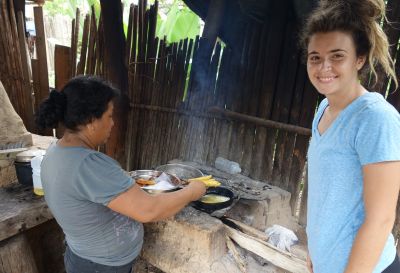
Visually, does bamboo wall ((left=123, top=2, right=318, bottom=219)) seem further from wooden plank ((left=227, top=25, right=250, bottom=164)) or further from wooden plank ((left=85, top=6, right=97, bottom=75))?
wooden plank ((left=85, top=6, right=97, bottom=75))

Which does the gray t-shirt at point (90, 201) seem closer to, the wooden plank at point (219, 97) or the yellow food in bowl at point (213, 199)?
the yellow food in bowl at point (213, 199)

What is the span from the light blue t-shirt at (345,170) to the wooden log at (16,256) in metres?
2.18

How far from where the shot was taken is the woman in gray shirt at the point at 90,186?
5.30ft

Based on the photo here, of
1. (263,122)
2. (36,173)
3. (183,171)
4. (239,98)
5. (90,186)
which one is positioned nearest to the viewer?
(90,186)

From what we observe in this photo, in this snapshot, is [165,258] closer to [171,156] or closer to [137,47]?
[171,156]

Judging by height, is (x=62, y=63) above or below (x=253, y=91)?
above

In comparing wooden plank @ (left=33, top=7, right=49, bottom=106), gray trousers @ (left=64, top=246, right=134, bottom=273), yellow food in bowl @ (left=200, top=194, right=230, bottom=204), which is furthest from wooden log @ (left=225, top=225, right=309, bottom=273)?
wooden plank @ (left=33, top=7, right=49, bottom=106)

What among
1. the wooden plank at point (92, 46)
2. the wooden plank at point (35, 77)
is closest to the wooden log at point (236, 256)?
the wooden plank at point (92, 46)

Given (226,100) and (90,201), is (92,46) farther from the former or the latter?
(90,201)

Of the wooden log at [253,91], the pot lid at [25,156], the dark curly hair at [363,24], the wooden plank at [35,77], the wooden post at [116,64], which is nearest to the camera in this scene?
the dark curly hair at [363,24]

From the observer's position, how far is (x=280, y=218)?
3191 millimetres

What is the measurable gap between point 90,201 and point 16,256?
1.21 metres

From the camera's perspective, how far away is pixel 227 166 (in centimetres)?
366

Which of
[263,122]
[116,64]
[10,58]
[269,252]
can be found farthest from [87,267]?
[10,58]
